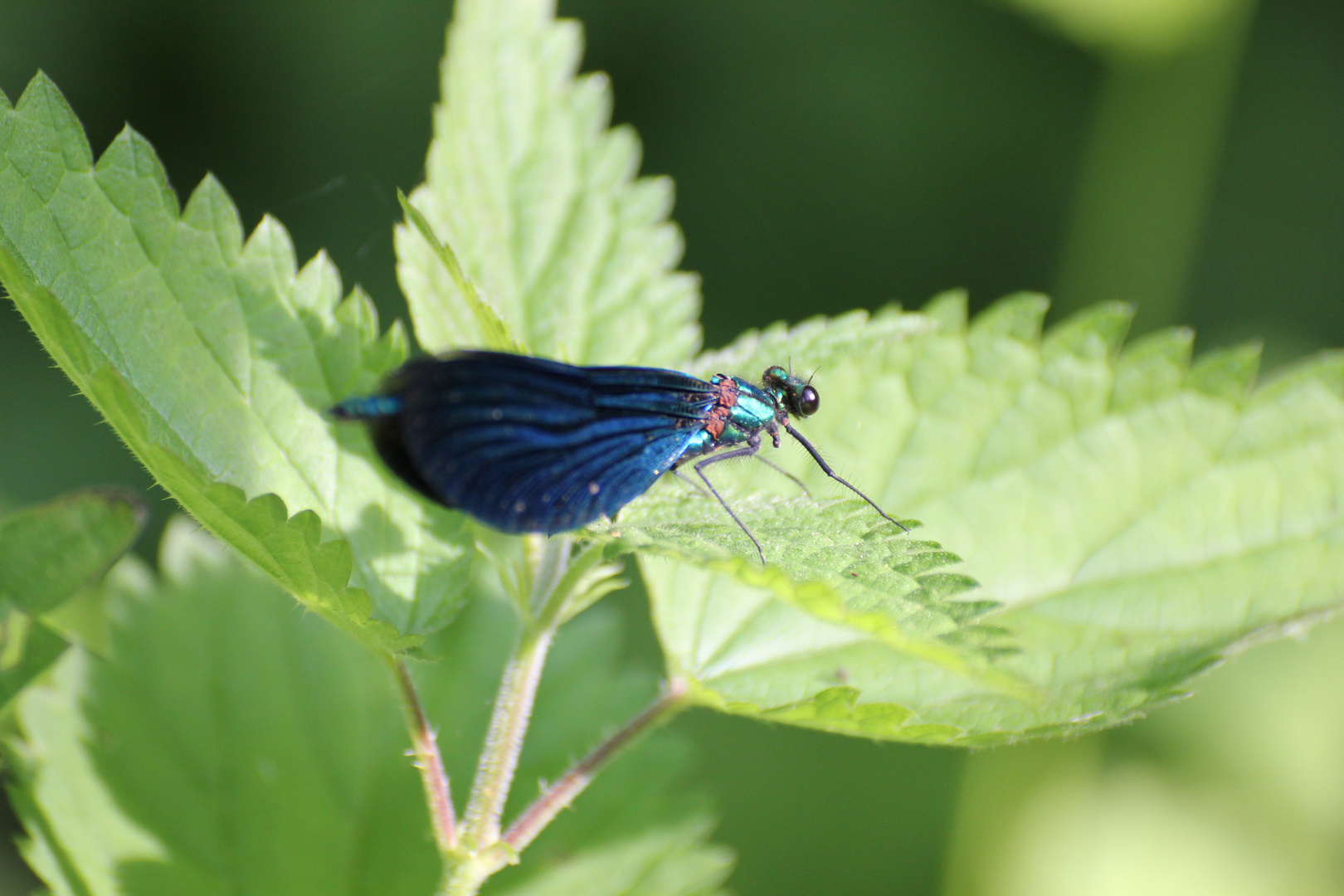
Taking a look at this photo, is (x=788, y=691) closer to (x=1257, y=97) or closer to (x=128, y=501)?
(x=128, y=501)

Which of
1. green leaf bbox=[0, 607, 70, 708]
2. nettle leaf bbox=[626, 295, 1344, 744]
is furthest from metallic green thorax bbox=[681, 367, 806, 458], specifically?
green leaf bbox=[0, 607, 70, 708]

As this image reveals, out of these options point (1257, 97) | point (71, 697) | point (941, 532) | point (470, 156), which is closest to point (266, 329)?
point (470, 156)

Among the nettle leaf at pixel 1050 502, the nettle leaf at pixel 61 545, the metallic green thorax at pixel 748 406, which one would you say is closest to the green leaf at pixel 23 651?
the nettle leaf at pixel 61 545

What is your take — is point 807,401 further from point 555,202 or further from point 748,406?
point 555,202

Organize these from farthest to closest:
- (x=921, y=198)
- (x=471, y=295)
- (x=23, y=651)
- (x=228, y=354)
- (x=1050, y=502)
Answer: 1. (x=921, y=198)
2. (x=1050, y=502)
3. (x=228, y=354)
4. (x=23, y=651)
5. (x=471, y=295)

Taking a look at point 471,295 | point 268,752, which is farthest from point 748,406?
point 268,752

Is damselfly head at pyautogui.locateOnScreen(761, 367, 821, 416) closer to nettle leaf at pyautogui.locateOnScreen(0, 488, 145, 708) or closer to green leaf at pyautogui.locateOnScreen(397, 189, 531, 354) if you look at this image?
green leaf at pyautogui.locateOnScreen(397, 189, 531, 354)

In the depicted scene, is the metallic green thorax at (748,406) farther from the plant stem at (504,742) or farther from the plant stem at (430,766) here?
the plant stem at (430,766)
